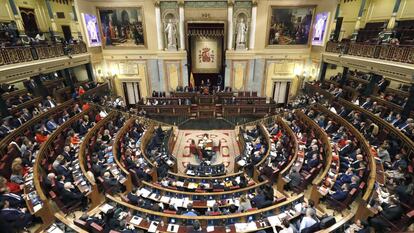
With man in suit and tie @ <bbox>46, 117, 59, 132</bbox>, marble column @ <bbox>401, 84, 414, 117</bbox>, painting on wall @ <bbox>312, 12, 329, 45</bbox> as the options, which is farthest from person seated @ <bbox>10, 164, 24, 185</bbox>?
painting on wall @ <bbox>312, 12, 329, 45</bbox>

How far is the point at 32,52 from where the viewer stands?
35.5 ft

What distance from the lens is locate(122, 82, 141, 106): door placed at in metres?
17.5

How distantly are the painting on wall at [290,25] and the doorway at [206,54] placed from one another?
3.69 metres

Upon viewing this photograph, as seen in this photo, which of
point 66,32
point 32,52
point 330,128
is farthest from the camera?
point 66,32

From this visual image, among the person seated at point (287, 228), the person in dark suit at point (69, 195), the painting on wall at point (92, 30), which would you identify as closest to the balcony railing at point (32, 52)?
the painting on wall at point (92, 30)

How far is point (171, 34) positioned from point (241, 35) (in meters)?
5.02

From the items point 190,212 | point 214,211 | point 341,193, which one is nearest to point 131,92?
point 190,212

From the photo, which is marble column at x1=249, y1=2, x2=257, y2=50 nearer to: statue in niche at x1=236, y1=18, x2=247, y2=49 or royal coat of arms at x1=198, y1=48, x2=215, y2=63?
statue in niche at x1=236, y1=18, x2=247, y2=49

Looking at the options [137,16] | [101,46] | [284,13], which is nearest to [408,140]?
[284,13]

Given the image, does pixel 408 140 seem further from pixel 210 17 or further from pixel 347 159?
pixel 210 17

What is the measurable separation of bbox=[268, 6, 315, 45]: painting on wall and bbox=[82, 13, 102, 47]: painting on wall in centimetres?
1222

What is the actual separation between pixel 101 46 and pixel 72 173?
38.2 ft

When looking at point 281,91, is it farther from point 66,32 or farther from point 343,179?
point 66,32

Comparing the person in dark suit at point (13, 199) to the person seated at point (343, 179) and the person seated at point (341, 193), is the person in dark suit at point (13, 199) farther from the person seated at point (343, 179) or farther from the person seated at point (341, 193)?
the person seated at point (343, 179)
